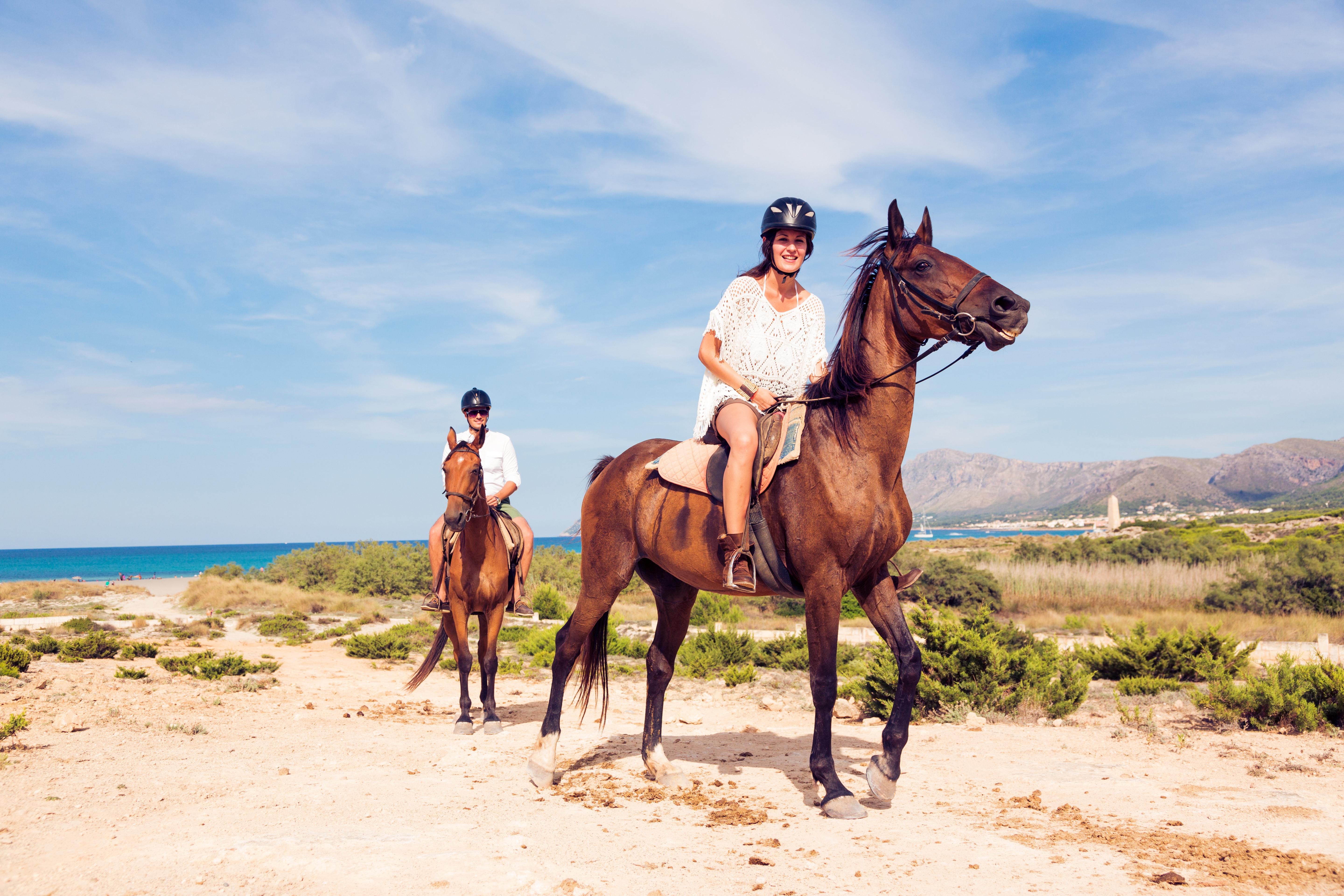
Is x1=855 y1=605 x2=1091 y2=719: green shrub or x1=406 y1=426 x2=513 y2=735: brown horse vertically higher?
x1=406 y1=426 x2=513 y2=735: brown horse

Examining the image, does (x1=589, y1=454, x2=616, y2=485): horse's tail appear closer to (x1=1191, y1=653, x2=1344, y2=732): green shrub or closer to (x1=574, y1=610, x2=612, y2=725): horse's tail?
(x1=574, y1=610, x2=612, y2=725): horse's tail

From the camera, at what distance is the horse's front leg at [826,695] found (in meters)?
4.69

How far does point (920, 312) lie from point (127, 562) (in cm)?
13652

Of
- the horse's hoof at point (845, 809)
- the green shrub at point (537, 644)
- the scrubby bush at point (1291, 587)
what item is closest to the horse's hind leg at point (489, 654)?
the horse's hoof at point (845, 809)

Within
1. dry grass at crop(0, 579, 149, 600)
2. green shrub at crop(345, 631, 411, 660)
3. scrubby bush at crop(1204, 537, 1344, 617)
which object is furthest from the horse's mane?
dry grass at crop(0, 579, 149, 600)

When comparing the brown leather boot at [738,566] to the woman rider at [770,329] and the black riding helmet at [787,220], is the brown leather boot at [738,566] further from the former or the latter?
the black riding helmet at [787,220]

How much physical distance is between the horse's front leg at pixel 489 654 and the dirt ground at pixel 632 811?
21.0 inches

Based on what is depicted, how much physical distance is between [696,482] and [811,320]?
4.50 ft

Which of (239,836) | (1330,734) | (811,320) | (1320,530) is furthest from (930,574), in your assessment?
(1320,530)

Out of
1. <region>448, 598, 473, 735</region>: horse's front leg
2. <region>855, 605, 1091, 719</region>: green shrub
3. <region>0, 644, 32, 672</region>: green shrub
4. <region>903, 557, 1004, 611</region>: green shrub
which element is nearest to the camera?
<region>448, 598, 473, 735</region>: horse's front leg

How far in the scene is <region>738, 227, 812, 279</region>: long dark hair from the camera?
5.34m

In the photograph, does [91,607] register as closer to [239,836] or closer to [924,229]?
[239,836]

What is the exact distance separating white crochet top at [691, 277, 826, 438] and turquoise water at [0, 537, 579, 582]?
5072cm

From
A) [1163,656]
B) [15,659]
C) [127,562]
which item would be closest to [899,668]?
[1163,656]
